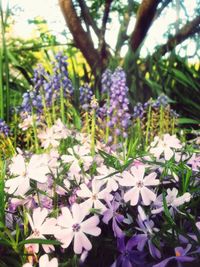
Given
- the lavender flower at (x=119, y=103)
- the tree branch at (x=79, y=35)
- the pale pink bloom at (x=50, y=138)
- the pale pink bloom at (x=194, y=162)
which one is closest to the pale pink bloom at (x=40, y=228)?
the pale pink bloom at (x=194, y=162)

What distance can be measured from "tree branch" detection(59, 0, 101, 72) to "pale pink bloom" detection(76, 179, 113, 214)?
3469mm

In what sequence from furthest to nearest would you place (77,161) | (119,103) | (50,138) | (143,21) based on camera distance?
1. (143,21)
2. (119,103)
3. (50,138)
4. (77,161)

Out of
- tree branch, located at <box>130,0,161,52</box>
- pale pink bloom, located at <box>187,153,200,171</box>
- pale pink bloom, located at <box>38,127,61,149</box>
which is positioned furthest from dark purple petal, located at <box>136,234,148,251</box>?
tree branch, located at <box>130,0,161,52</box>

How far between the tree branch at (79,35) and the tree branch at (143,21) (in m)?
0.40

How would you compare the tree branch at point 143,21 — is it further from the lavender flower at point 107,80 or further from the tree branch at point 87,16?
the lavender flower at point 107,80

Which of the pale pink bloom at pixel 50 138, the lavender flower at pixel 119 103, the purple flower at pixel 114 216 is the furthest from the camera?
the lavender flower at pixel 119 103

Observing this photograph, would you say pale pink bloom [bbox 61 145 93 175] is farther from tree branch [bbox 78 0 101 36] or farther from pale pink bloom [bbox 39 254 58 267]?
tree branch [bbox 78 0 101 36]

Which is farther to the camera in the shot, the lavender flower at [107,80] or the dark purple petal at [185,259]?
the lavender flower at [107,80]

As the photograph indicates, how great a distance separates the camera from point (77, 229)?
2.99 ft

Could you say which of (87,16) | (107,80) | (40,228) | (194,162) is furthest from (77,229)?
(87,16)

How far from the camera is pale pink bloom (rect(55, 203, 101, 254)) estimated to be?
88 cm

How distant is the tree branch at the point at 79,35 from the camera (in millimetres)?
4410

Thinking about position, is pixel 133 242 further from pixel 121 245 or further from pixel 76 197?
pixel 76 197

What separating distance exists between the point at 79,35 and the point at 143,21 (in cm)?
63
